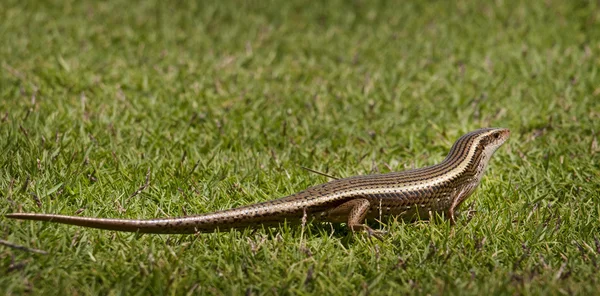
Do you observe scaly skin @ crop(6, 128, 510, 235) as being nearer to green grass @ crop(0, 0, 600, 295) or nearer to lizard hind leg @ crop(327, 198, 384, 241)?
lizard hind leg @ crop(327, 198, 384, 241)

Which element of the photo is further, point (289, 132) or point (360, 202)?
point (289, 132)

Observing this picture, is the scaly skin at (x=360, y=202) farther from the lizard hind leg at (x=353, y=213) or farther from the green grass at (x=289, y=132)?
the green grass at (x=289, y=132)

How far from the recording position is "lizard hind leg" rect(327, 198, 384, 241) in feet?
15.0

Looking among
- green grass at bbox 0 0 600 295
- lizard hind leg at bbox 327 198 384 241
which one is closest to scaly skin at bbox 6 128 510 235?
lizard hind leg at bbox 327 198 384 241

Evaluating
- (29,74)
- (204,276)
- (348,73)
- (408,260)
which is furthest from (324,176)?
(29,74)

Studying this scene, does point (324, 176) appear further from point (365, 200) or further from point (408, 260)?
point (408, 260)

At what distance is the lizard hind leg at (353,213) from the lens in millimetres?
4565

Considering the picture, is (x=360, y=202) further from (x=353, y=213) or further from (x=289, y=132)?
(x=289, y=132)

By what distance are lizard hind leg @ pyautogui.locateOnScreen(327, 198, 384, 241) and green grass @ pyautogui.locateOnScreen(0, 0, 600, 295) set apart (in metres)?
0.11

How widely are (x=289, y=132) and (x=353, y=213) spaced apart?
6.10ft

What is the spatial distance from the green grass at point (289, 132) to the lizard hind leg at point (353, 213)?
11 centimetres

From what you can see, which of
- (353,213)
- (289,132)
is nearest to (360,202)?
(353,213)

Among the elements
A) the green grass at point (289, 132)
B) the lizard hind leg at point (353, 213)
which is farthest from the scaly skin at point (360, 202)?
the green grass at point (289, 132)

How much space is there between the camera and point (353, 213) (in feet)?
15.1
